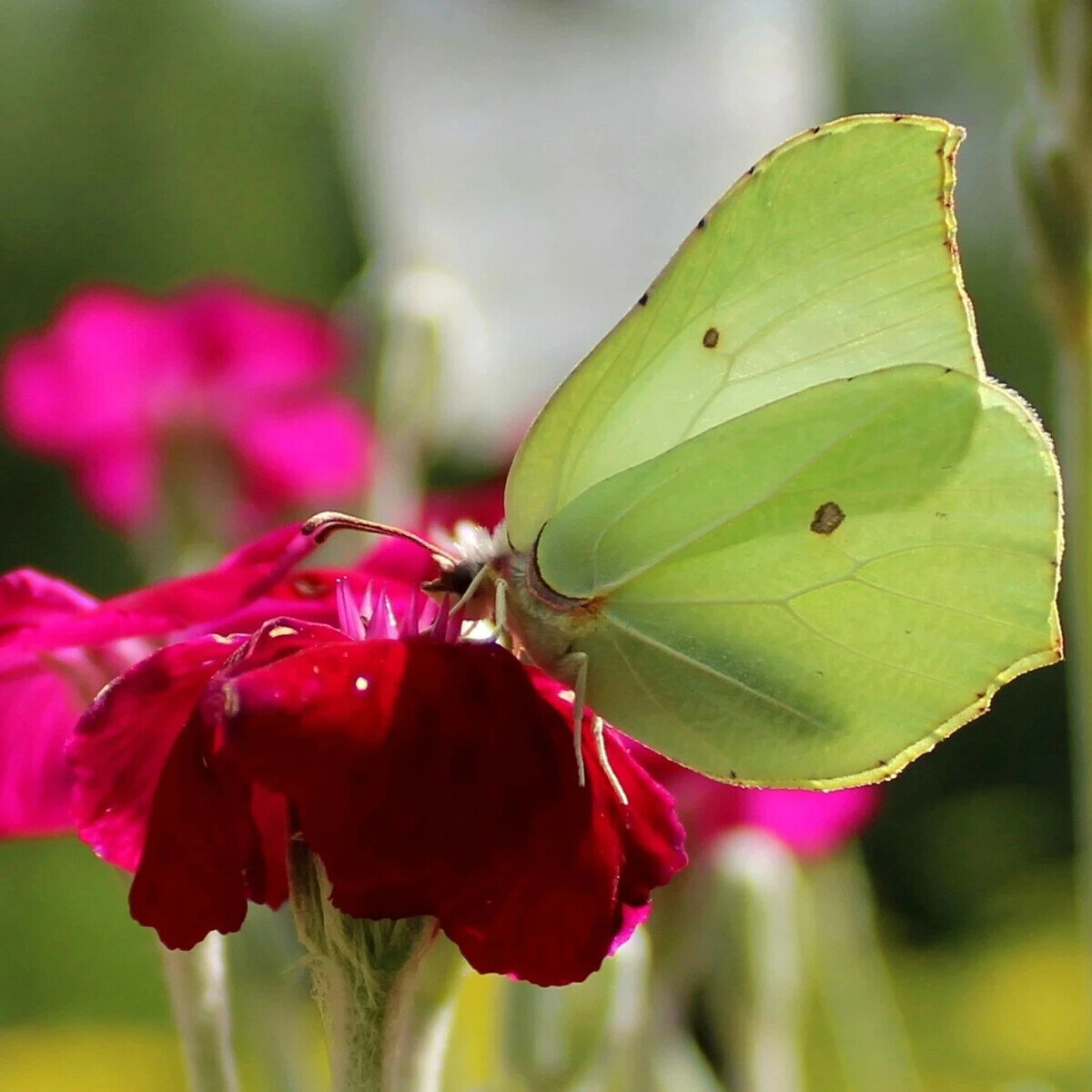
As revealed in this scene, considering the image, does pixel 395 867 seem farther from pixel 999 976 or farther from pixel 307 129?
pixel 307 129

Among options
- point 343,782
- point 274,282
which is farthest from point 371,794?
point 274,282

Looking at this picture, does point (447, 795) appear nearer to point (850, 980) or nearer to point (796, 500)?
point (796, 500)

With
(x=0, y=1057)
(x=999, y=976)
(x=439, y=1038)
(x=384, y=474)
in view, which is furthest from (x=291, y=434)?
(x=999, y=976)

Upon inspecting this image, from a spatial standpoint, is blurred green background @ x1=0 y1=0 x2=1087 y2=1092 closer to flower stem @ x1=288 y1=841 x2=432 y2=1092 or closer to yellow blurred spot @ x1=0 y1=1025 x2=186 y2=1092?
yellow blurred spot @ x1=0 y1=1025 x2=186 y2=1092

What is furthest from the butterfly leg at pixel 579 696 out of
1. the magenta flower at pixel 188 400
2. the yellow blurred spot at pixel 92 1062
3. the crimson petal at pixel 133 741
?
the yellow blurred spot at pixel 92 1062

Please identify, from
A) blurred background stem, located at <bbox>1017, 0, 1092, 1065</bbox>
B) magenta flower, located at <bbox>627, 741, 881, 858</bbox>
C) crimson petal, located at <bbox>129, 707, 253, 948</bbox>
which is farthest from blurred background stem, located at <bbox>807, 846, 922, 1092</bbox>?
crimson petal, located at <bbox>129, 707, 253, 948</bbox>

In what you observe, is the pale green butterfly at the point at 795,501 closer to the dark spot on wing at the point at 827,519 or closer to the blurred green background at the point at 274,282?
the dark spot on wing at the point at 827,519

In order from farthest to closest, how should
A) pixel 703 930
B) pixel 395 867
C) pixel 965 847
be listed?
pixel 965 847 < pixel 703 930 < pixel 395 867
